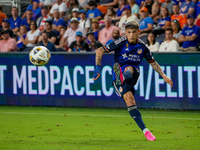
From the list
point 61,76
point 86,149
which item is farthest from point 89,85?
point 86,149

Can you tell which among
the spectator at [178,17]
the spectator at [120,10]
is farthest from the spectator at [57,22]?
the spectator at [178,17]

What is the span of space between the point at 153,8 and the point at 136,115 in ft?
30.1

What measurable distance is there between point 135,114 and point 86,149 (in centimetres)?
110

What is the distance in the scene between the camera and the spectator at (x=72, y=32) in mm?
15570

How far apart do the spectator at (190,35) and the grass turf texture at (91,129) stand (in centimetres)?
270

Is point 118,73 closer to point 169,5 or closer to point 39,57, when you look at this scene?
point 39,57

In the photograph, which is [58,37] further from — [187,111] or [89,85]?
[187,111]

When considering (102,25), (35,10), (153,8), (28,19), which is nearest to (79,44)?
(102,25)

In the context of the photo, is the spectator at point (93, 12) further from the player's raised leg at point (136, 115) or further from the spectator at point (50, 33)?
the player's raised leg at point (136, 115)

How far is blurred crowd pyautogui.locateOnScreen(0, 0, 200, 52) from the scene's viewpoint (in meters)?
13.2

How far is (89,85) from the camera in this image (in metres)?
12.4

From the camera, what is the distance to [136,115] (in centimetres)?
696

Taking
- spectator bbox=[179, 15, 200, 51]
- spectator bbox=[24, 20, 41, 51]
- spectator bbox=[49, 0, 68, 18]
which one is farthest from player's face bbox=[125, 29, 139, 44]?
spectator bbox=[49, 0, 68, 18]

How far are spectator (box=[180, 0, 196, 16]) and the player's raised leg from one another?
7.95 meters
